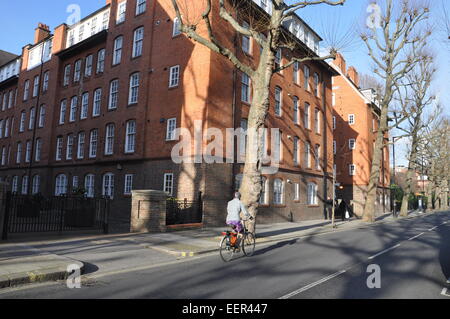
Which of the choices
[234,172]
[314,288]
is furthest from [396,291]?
[234,172]

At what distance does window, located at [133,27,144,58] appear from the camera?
23.0 meters

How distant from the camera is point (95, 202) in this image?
14102mm

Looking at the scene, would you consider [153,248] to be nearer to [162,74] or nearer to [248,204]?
[248,204]

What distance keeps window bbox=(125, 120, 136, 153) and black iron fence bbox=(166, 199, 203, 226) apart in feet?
23.2

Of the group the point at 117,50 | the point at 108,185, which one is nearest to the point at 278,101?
the point at 117,50

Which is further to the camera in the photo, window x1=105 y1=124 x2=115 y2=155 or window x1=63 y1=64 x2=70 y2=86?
window x1=63 y1=64 x2=70 y2=86

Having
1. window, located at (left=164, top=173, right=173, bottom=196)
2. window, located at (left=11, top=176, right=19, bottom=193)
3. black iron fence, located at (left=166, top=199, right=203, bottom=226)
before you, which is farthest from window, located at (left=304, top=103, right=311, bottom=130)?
window, located at (left=11, top=176, right=19, bottom=193)

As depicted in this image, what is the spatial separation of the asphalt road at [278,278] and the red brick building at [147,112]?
8.66m

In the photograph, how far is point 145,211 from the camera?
548 inches

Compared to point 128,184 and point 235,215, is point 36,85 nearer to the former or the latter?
point 128,184

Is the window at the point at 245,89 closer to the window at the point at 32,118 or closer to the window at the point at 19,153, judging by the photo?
the window at the point at 32,118

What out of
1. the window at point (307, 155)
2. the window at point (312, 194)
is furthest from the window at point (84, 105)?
the window at point (312, 194)

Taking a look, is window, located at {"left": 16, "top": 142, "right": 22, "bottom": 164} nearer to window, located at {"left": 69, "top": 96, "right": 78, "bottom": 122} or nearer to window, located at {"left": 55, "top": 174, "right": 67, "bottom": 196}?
window, located at {"left": 55, "top": 174, "right": 67, "bottom": 196}
